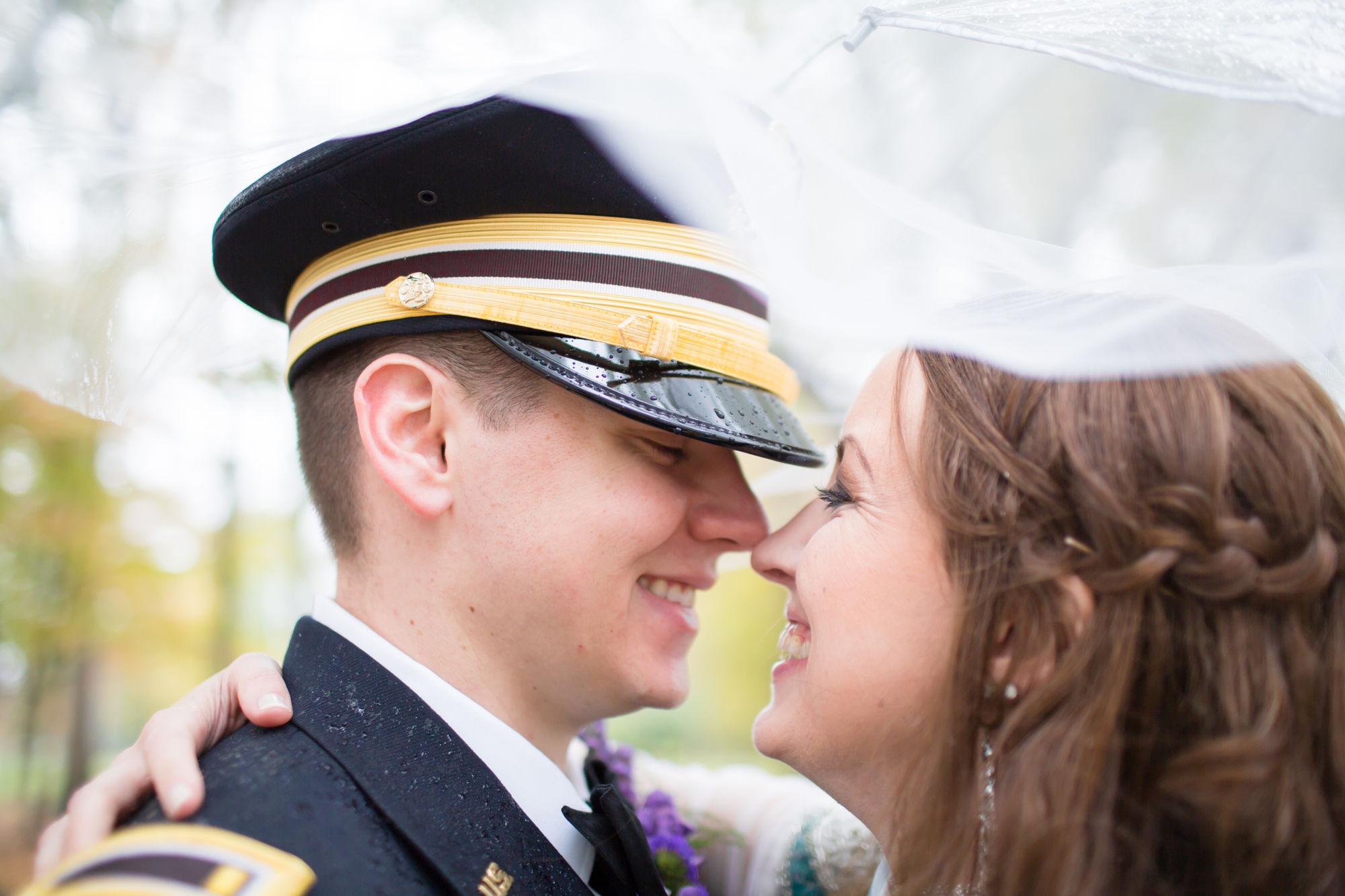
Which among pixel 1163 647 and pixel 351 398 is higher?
pixel 351 398

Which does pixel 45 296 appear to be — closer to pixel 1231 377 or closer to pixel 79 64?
pixel 79 64

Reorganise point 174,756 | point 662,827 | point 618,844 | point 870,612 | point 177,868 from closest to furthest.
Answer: point 177,868
point 174,756
point 870,612
point 618,844
point 662,827

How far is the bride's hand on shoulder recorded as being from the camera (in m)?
1.39

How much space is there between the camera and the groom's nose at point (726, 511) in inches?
86.4

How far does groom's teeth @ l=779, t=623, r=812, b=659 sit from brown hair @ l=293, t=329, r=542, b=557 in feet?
2.69

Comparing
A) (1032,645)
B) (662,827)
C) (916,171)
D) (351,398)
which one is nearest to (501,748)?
(662,827)

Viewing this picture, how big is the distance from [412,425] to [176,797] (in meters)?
0.90

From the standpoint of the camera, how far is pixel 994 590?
5.14ft

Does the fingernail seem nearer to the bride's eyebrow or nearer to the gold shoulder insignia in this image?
the gold shoulder insignia

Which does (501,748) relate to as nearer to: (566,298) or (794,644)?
(794,644)

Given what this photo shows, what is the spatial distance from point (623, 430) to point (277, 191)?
3.03ft

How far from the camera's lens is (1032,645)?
1.54m

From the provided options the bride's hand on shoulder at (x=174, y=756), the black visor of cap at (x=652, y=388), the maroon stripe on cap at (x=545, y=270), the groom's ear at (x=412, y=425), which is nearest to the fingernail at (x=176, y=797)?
the bride's hand on shoulder at (x=174, y=756)

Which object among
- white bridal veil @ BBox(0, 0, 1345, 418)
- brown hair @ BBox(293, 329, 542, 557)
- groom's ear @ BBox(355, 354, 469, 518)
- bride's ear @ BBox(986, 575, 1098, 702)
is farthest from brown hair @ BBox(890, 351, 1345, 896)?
groom's ear @ BBox(355, 354, 469, 518)
